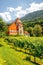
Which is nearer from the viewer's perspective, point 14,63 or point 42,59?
point 14,63

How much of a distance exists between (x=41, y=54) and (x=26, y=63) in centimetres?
361

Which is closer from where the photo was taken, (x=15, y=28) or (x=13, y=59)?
(x=13, y=59)

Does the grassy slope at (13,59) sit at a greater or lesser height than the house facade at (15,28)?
lesser

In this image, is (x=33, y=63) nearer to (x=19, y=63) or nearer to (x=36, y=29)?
(x=19, y=63)

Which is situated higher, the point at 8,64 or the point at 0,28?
the point at 0,28

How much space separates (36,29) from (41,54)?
92453 millimetres

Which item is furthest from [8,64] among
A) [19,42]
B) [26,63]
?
[19,42]

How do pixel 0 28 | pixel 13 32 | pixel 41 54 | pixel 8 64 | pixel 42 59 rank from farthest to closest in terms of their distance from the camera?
pixel 13 32, pixel 0 28, pixel 42 59, pixel 41 54, pixel 8 64

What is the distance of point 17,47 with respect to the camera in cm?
6216

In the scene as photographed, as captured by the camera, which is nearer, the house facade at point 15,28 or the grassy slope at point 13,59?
the grassy slope at point 13,59

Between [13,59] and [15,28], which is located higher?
[15,28]

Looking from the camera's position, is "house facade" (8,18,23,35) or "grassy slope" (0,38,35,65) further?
"house facade" (8,18,23,35)

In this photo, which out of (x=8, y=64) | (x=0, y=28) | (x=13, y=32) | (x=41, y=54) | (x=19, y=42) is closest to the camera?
(x=8, y=64)

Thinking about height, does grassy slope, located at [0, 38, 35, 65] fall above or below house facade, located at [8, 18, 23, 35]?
below
